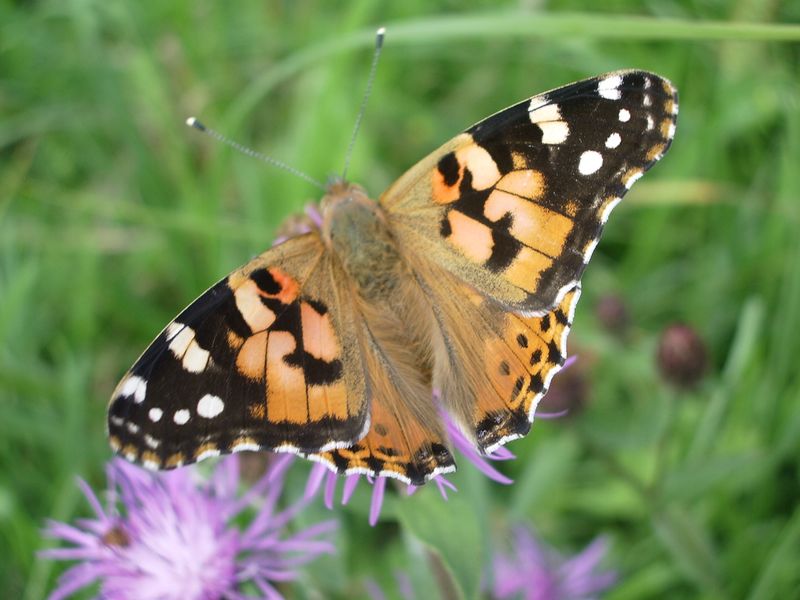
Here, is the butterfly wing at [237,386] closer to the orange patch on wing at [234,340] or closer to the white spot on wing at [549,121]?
the orange patch on wing at [234,340]

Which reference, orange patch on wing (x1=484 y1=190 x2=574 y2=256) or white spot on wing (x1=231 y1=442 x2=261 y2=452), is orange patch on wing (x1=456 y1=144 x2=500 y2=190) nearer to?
orange patch on wing (x1=484 y1=190 x2=574 y2=256)

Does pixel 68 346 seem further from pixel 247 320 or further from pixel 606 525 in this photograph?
pixel 606 525

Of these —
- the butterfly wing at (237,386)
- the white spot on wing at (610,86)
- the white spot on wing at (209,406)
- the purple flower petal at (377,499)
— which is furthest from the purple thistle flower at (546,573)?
the white spot on wing at (610,86)

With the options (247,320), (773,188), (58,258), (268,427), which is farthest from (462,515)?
(58,258)

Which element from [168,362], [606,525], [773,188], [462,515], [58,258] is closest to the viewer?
[168,362]

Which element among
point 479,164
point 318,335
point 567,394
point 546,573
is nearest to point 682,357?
point 567,394

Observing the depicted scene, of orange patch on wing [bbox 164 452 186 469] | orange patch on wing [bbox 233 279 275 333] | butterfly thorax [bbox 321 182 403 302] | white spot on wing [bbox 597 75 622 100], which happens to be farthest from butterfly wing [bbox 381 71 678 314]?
orange patch on wing [bbox 164 452 186 469]
